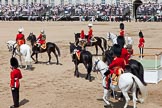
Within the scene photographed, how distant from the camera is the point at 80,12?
7238cm

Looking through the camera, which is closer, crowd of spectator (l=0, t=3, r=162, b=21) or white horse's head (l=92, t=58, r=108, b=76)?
white horse's head (l=92, t=58, r=108, b=76)

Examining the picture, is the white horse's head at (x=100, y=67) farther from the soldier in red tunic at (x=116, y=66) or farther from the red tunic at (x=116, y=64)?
the red tunic at (x=116, y=64)

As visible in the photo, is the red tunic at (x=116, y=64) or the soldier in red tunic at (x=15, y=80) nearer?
the red tunic at (x=116, y=64)

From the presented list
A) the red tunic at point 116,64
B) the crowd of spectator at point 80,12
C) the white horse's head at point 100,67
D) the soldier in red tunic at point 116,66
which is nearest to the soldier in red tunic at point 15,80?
the white horse's head at point 100,67

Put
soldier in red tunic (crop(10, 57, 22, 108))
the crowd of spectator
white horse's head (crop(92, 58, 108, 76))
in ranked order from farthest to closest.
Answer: the crowd of spectator
white horse's head (crop(92, 58, 108, 76))
soldier in red tunic (crop(10, 57, 22, 108))

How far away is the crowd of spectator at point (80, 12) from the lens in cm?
6975

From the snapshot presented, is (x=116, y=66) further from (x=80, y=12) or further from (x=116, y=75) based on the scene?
(x=80, y=12)

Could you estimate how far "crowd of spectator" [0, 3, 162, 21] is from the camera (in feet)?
229

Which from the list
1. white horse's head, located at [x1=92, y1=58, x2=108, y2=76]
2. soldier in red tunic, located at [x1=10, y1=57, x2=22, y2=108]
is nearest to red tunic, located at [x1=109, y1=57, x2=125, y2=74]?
white horse's head, located at [x1=92, y1=58, x2=108, y2=76]

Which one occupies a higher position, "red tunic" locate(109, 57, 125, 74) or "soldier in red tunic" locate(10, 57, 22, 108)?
"red tunic" locate(109, 57, 125, 74)

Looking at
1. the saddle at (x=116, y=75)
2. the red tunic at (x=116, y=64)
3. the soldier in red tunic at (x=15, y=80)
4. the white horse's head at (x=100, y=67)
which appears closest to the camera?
the saddle at (x=116, y=75)

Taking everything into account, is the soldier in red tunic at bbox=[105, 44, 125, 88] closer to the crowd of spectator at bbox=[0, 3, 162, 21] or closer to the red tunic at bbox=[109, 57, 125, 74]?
the red tunic at bbox=[109, 57, 125, 74]

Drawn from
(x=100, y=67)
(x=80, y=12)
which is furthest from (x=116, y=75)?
(x=80, y=12)

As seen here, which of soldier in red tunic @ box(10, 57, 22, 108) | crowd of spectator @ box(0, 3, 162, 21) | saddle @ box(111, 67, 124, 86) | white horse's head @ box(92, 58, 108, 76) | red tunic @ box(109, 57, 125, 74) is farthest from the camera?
crowd of spectator @ box(0, 3, 162, 21)
